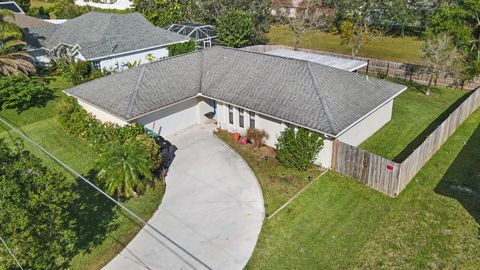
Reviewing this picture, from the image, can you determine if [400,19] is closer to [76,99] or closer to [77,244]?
[76,99]

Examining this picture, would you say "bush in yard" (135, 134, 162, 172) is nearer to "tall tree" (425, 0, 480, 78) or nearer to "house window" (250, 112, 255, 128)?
"house window" (250, 112, 255, 128)

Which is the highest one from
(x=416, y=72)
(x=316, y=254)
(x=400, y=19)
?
(x=400, y=19)

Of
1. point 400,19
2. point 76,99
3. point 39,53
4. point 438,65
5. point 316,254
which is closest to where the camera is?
point 316,254

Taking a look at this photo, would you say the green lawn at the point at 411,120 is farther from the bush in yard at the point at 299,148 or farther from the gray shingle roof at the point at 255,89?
the bush in yard at the point at 299,148

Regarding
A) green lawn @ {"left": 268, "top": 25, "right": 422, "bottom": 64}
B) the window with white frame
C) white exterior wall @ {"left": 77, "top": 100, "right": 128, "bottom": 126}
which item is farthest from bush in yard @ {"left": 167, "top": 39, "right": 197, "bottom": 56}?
green lawn @ {"left": 268, "top": 25, "right": 422, "bottom": 64}

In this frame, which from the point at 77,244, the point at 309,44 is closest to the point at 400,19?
the point at 309,44

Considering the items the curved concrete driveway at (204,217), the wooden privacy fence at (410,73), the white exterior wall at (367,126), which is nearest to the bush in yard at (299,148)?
the white exterior wall at (367,126)

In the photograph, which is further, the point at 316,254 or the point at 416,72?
the point at 416,72
